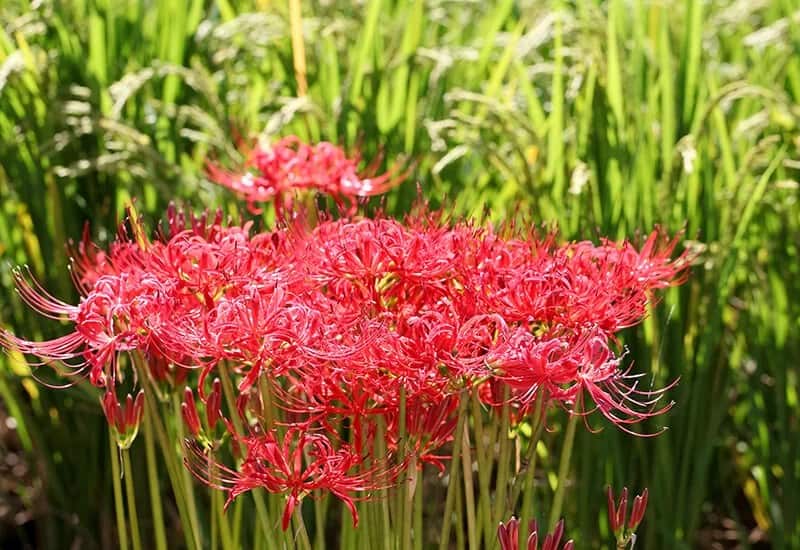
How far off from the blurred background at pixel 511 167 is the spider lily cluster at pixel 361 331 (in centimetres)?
60

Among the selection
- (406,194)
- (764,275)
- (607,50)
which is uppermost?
(607,50)

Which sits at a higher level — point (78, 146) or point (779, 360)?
point (78, 146)

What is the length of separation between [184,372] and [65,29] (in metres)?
1.15

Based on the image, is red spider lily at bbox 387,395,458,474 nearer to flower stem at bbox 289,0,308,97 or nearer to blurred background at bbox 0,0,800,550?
blurred background at bbox 0,0,800,550

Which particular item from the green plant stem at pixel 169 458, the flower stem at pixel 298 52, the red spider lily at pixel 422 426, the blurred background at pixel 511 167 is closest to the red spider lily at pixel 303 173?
the blurred background at pixel 511 167

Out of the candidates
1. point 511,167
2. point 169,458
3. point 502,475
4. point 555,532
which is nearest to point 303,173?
point 511,167

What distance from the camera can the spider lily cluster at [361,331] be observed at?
123 centimetres

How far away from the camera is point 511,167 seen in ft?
6.91

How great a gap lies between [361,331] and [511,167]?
90 cm

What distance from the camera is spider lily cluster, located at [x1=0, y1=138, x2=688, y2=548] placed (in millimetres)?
1228

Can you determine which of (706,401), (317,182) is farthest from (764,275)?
(317,182)

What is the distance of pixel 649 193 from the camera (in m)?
2.13

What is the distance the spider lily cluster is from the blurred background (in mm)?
600

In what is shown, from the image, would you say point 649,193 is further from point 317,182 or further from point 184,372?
point 184,372
